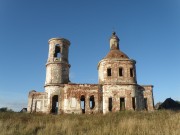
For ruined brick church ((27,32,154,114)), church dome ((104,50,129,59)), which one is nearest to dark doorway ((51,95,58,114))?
ruined brick church ((27,32,154,114))

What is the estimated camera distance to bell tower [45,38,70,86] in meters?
24.9

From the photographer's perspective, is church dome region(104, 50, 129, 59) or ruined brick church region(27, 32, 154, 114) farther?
church dome region(104, 50, 129, 59)

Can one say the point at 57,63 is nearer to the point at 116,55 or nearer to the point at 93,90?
the point at 93,90

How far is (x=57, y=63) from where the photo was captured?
2530 centimetres

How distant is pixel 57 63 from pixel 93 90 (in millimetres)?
5535

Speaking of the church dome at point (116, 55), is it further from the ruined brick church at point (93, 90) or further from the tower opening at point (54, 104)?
the tower opening at point (54, 104)

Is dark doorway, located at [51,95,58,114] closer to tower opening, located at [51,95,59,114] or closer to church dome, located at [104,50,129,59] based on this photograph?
tower opening, located at [51,95,59,114]

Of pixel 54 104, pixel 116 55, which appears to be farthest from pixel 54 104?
pixel 116 55

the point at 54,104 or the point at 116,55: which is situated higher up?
the point at 116,55

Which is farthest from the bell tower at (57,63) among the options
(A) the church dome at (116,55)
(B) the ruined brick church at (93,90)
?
(A) the church dome at (116,55)

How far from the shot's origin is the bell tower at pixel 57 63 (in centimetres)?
2492

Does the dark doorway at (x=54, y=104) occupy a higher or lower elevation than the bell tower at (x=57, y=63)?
lower

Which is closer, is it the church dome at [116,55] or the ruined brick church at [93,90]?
the ruined brick church at [93,90]

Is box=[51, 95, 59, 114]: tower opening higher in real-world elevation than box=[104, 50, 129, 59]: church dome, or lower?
lower
